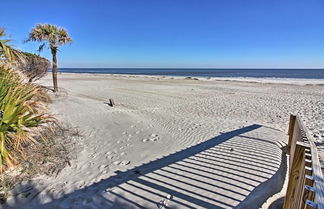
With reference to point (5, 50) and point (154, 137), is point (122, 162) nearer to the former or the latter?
point (154, 137)

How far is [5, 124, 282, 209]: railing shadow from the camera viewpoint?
283cm

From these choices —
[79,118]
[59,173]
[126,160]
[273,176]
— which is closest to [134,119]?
[79,118]

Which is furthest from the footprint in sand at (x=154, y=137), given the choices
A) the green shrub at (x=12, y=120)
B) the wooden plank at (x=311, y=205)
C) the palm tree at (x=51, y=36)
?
the palm tree at (x=51, y=36)

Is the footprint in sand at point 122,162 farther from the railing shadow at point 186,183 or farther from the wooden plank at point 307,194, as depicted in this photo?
the wooden plank at point 307,194

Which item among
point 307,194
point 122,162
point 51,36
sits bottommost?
point 122,162

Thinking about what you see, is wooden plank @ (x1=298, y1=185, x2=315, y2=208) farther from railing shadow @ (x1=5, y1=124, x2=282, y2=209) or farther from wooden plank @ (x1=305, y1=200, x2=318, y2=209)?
railing shadow @ (x1=5, y1=124, x2=282, y2=209)

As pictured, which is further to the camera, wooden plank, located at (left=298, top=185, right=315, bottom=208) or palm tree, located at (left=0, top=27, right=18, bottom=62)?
palm tree, located at (left=0, top=27, right=18, bottom=62)

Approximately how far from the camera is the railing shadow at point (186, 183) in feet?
9.30

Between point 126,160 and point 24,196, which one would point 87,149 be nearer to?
point 126,160

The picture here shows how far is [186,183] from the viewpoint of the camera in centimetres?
326

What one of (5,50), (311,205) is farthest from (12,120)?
(311,205)

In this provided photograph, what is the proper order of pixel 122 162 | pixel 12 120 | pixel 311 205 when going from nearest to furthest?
pixel 311 205, pixel 12 120, pixel 122 162

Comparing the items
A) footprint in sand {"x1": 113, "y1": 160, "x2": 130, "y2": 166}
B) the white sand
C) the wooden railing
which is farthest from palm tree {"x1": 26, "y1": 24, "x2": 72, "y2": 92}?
the wooden railing

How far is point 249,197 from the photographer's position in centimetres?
284
